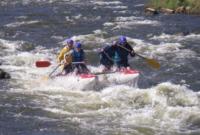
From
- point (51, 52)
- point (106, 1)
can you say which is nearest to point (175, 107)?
point (51, 52)

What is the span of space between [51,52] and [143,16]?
1310 cm

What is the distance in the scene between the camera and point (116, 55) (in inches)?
893

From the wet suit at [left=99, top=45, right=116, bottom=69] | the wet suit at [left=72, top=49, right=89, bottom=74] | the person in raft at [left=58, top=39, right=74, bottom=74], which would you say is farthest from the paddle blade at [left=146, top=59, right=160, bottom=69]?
the person in raft at [left=58, top=39, right=74, bottom=74]

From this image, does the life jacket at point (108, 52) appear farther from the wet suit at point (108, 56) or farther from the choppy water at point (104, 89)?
the choppy water at point (104, 89)

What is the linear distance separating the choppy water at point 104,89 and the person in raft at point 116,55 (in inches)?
38.4

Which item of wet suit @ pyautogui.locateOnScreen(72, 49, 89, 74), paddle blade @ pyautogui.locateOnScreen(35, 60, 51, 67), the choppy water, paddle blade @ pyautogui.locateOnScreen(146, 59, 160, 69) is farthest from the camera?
paddle blade @ pyautogui.locateOnScreen(146, 59, 160, 69)

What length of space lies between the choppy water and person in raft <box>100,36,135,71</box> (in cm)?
97

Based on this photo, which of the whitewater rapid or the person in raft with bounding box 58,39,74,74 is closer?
the whitewater rapid

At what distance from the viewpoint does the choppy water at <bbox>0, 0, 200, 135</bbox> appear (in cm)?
1830

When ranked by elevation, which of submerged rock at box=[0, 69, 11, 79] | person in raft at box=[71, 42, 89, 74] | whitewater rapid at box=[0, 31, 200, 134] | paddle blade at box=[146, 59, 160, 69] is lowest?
whitewater rapid at box=[0, 31, 200, 134]

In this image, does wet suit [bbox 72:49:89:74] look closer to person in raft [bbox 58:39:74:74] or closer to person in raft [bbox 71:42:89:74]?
person in raft [bbox 71:42:89:74]

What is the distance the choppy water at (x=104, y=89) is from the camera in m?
18.3

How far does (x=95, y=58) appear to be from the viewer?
93.9ft

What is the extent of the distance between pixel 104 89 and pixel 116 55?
4.79 feet
